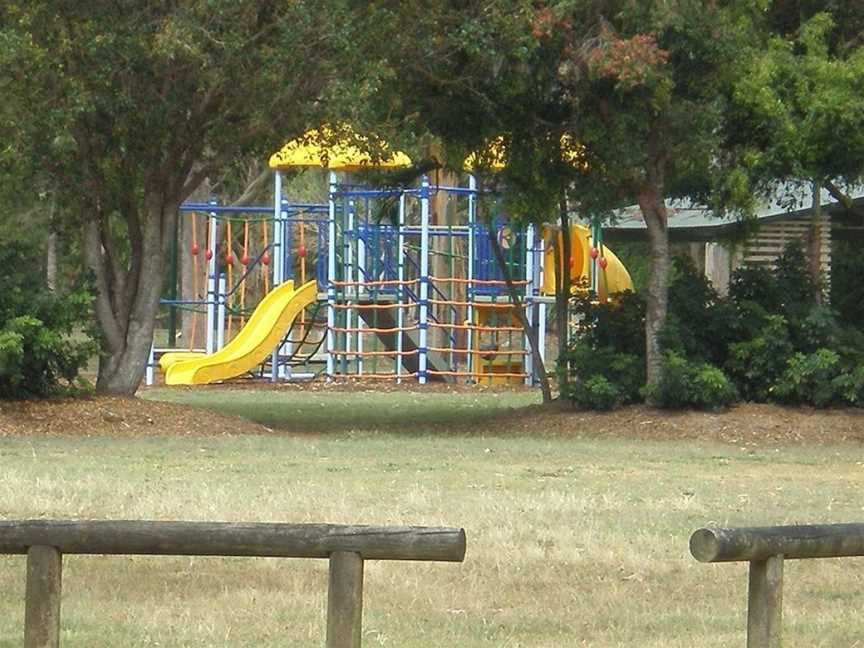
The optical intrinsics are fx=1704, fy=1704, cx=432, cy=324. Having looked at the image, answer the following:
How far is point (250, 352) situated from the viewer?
110 feet

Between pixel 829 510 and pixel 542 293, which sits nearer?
pixel 829 510

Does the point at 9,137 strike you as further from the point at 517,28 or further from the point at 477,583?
the point at 477,583

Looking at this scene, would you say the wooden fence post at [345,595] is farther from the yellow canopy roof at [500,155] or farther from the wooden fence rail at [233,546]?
the yellow canopy roof at [500,155]

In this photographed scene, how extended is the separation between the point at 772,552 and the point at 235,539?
6.88 ft

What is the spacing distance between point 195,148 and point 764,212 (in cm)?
908

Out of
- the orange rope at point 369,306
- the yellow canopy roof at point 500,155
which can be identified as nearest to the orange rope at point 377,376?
the orange rope at point 369,306

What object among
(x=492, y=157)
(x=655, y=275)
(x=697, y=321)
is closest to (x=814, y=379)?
(x=697, y=321)

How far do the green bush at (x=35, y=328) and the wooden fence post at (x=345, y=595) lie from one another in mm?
13917

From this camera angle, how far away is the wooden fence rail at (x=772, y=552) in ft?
21.7

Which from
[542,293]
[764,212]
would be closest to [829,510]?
[764,212]

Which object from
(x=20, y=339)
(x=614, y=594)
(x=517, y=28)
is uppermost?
(x=517, y=28)

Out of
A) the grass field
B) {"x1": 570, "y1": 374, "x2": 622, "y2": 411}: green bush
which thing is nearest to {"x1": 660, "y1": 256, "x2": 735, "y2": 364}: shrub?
{"x1": 570, "y1": 374, "x2": 622, "y2": 411}: green bush

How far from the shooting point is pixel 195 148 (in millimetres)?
21734

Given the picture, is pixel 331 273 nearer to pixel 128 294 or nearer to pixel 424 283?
pixel 424 283
